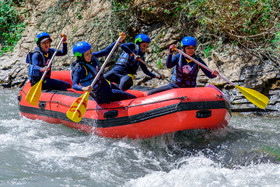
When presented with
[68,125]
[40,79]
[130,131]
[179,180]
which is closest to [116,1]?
[40,79]

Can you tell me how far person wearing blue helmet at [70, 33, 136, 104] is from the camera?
14.7 ft

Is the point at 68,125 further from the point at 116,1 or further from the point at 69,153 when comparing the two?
the point at 116,1

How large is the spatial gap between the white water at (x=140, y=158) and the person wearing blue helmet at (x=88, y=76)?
637 mm

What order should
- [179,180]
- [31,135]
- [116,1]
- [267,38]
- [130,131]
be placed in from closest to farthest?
1. [179,180]
2. [130,131]
3. [31,135]
4. [267,38]
5. [116,1]

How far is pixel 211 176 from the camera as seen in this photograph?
3529 millimetres

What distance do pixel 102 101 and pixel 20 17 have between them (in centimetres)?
826

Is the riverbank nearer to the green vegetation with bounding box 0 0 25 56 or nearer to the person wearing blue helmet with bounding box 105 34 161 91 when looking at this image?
the green vegetation with bounding box 0 0 25 56

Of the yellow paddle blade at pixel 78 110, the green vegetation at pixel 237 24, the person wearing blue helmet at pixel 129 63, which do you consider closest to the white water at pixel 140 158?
the yellow paddle blade at pixel 78 110

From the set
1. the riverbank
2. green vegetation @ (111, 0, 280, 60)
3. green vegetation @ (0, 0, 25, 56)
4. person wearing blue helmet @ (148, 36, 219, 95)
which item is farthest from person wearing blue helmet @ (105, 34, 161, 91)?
green vegetation @ (0, 0, 25, 56)

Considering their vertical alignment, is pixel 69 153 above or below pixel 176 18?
below

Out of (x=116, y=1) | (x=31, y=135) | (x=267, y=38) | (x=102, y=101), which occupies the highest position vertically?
(x=116, y=1)

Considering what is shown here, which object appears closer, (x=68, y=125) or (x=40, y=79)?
(x=68, y=125)

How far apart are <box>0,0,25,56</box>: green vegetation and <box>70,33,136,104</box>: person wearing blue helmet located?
23.9 feet

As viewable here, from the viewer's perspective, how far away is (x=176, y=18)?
838 cm
